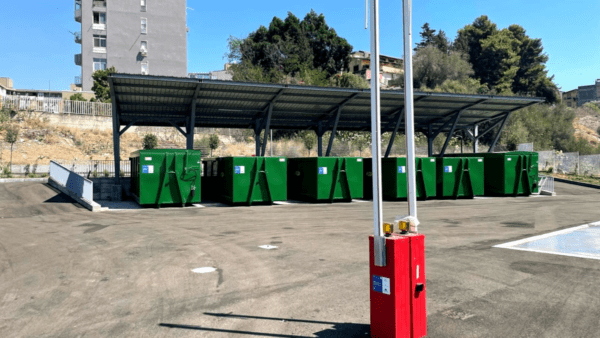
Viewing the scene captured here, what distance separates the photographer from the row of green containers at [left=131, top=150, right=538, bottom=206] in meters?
17.6

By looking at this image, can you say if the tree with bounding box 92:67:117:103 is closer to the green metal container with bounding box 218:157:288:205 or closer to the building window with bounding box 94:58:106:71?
the building window with bounding box 94:58:106:71

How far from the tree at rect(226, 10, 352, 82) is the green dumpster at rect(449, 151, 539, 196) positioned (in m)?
39.0

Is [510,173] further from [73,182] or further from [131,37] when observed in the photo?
[131,37]

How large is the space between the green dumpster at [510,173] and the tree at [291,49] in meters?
39.0

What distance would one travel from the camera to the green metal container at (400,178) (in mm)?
20969

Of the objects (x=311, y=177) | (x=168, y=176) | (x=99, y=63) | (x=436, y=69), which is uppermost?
(x=99, y=63)

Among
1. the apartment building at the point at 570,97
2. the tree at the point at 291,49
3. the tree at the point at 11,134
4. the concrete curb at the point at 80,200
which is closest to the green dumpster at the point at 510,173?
the concrete curb at the point at 80,200

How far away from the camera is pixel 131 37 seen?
62000 mm

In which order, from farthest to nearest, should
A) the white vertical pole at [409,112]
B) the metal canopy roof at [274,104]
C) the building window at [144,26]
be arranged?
the building window at [144,26] → the metal canopy roof at [274,104] → the white vertical pole at [409,112]

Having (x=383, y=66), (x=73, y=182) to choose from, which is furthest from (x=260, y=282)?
(x=383, y=66)

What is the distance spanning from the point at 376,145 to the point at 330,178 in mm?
15556

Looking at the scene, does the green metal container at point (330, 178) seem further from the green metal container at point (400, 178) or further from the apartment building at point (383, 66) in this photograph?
the apartment building at point (383, 66)

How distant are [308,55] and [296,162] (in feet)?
145

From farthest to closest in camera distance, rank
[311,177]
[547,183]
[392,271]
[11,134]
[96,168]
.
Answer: [11,134], [96,168], [547,183], [311,177], [392,271]
